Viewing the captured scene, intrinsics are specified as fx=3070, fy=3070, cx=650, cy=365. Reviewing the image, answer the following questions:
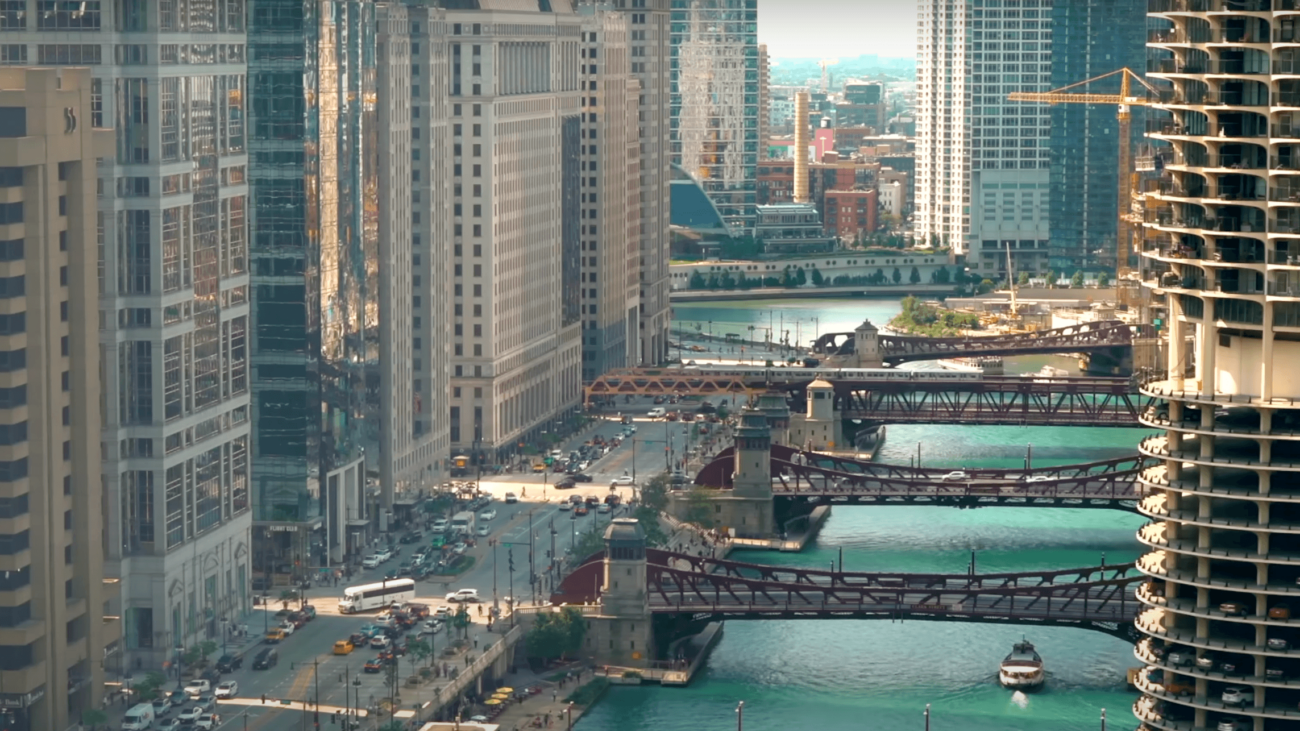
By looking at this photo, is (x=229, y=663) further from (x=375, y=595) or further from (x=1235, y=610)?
(x=1235, y=610)

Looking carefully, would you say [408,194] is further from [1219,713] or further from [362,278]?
[1219,713]

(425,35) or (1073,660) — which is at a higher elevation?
(425,35)

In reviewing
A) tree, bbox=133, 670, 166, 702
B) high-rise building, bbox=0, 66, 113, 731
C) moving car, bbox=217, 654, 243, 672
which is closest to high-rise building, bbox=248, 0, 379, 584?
moving car, bbox=217, 654, 243, 672

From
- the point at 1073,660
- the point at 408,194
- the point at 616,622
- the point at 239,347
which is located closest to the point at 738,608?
the point at 616,622

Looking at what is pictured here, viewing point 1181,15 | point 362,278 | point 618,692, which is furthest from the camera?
point 362,278

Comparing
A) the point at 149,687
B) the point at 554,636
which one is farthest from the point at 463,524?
the point at 149,687

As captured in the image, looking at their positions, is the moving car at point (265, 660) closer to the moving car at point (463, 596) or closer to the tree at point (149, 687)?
the tree at point (149, 687)

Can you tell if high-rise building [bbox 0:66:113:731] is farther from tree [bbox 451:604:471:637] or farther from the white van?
tree [bbox 451:604:471:637]
